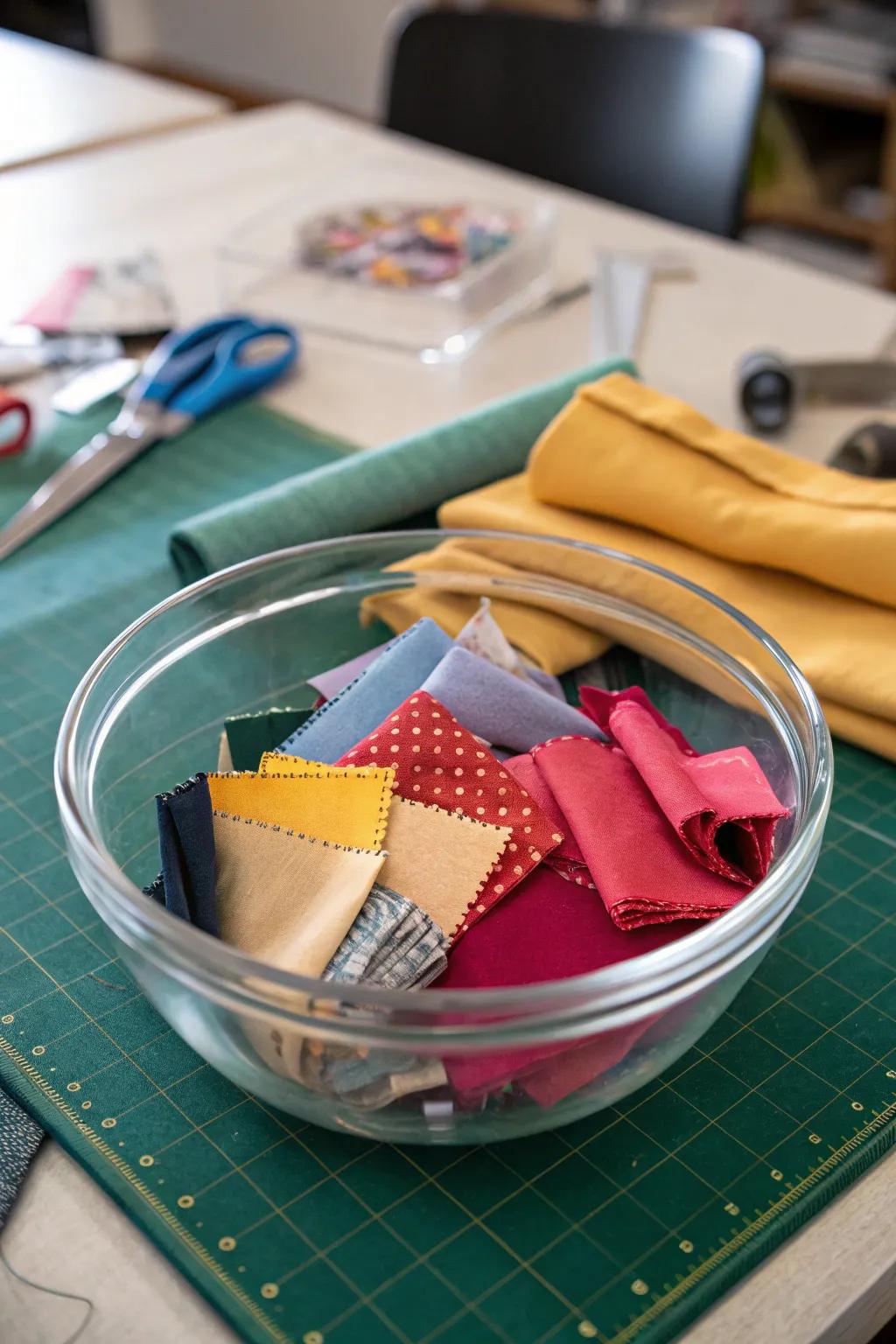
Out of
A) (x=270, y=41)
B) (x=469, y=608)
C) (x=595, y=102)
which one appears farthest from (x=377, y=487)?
(x=270, y=41)

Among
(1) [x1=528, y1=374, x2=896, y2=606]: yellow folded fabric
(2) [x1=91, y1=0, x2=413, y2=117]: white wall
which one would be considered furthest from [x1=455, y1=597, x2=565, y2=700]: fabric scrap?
(2) [x1=91, y1=0, x2=413, y2=117]: white wall

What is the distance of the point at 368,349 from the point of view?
124cm

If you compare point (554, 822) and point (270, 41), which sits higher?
point (554, 822)

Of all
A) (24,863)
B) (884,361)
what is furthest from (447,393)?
(24,863)

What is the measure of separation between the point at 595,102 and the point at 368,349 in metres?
0.66

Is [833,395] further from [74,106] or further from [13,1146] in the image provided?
[74,106]

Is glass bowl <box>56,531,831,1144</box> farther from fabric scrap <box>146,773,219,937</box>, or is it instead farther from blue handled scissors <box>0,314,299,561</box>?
blue handled scissors <box>0,314,299,561</box>

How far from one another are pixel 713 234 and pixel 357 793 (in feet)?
4.08

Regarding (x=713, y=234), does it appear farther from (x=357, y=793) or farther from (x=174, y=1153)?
(x=174, y=1153)

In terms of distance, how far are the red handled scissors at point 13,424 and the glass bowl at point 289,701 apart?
0.39 meters

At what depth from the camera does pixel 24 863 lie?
2.26ft

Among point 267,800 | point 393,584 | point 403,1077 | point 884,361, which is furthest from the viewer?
point 884,361

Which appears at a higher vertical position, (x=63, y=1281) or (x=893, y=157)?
(x=63, y=1281)

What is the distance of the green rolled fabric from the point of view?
0.86 meters
